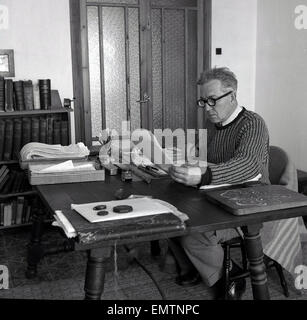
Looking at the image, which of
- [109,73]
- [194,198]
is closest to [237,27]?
[109,73]

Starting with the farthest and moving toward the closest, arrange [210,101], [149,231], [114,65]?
[114,65] → [210,101] → [149,231]

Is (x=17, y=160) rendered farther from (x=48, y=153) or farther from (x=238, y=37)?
(x=238, y=37)

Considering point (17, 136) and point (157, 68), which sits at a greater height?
point (157, 68)

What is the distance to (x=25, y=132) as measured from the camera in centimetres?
373

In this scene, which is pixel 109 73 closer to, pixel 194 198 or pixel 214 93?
pixel 214 93

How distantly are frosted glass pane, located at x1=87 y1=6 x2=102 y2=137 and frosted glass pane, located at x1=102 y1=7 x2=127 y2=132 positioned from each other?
73 millimetres

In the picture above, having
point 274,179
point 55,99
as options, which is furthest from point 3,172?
point 274,179

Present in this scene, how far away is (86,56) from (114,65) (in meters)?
0.30

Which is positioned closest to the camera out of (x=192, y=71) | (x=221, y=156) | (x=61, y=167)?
(x=61, y=167)

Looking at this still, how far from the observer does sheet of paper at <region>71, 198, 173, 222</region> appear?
162 cm

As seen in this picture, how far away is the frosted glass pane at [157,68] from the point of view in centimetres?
471

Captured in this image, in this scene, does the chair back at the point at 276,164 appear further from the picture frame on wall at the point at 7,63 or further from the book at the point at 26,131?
the picture frame on wall at the point at 7,63

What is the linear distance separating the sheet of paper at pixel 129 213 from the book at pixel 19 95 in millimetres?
2150

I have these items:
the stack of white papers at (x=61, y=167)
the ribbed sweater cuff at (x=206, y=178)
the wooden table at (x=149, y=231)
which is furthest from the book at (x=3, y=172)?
the ribbed sweater cuff at (x=206, y=178)
